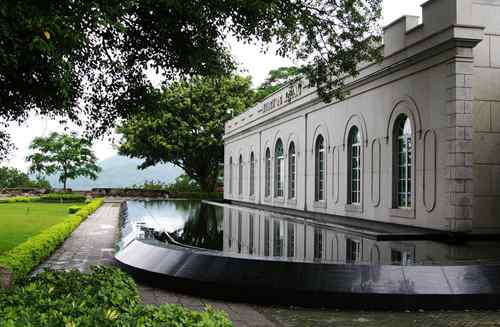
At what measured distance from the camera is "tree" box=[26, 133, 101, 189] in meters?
52.5

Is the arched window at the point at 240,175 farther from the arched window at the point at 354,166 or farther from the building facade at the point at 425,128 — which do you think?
the arched window at the point at 354,166

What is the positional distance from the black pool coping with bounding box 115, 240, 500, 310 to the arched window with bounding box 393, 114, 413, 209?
648 cm

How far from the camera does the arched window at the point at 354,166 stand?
1692 centimetres

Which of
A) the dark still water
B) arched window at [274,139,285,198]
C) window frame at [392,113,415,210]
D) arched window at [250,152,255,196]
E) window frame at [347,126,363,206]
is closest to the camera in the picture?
the dark still water

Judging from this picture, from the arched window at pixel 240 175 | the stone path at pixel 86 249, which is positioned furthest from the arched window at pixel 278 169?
the stone path at pixel 86 249

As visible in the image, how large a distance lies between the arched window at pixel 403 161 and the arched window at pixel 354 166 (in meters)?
2.26

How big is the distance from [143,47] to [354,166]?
33.7 ft

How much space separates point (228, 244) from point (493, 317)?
488 centimetres

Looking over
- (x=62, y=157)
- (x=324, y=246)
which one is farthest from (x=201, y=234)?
(x=62, y=157)

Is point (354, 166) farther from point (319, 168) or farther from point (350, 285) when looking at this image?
point (350, 285)

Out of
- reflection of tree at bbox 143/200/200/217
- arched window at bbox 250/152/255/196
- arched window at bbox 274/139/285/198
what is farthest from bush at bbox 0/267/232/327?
arched window at bbox 250/152/255/196

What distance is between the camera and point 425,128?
43.2 ft

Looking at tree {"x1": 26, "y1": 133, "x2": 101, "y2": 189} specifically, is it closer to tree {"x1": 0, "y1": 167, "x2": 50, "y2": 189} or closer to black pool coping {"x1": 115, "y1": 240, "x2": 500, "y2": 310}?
tree {"x1": 0, "y1": 167, "x2": 50, "y2": 189}

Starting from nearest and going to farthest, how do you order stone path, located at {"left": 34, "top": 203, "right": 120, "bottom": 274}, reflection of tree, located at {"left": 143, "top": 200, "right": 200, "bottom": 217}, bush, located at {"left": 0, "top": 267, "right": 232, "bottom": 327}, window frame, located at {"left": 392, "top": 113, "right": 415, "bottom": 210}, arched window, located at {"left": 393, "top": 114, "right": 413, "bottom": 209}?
1. bush, located at {"left": 0, "top": 267, "right": 232, "bottom": 327}
2. stone path, located at {"left": 34, "top": 203, "right": 120, "bottom": 274}
3. window frame, located at {"left": 392, "top": 113, "right": 415, "bottom": 210}
4. arched window, located at {"left": 393, "top": 114, "right": 413, "bottom": 209}
5. reflection of tree, located at {"left": 143, "top": 200, "right": 200, "bottom": 217}
